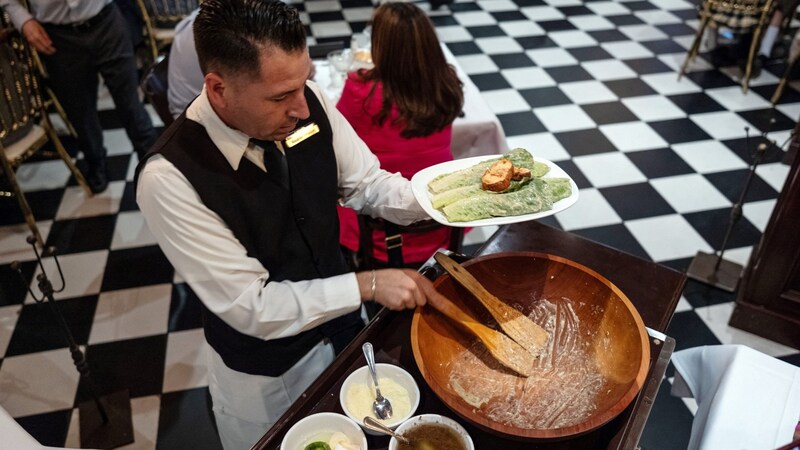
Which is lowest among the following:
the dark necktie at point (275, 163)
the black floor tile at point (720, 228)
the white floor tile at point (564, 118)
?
the black floor tile at point (720, 228)

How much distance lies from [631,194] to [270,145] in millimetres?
2800

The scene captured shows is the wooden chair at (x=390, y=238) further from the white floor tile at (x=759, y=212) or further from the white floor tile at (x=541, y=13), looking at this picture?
the white floor tile at (x=541, y=13)

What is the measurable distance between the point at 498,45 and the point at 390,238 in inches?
151

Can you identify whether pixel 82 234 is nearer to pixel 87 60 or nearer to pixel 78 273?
pixel 78 273

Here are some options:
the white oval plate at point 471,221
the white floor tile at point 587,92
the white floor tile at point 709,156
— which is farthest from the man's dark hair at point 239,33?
the white floor tile at point 587,92

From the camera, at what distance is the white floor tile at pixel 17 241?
3178 mm

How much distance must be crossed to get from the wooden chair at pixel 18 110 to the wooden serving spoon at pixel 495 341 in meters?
2.72

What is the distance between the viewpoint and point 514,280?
4.99 feet

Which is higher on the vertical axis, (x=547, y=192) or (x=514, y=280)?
(x=547, y=192)

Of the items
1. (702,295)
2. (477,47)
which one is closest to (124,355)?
(702,295)

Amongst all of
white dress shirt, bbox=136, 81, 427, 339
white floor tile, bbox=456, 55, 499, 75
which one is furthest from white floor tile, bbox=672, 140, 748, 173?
white dress shirt, bbox=136, 81, 427, 339

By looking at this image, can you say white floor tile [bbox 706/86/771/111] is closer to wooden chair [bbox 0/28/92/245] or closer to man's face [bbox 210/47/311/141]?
man's face [bbox 210/47/311/141]

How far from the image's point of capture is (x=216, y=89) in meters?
1.25

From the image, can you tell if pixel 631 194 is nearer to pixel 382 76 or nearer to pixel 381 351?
pixel 382 76
